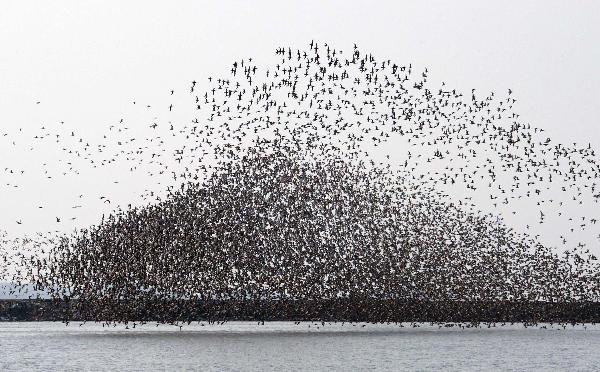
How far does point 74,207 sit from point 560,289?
49.9 m

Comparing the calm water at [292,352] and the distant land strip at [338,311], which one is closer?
the calm water at [292,352]

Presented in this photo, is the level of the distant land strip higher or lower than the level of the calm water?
higher

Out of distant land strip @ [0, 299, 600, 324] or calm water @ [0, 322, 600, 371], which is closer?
calm water @ [0, 322, 600, 371]

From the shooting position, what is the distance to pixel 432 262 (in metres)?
98.8

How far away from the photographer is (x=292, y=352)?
264ft

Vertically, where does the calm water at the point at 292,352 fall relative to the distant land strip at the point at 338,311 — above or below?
below

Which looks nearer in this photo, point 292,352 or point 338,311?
point 292,352

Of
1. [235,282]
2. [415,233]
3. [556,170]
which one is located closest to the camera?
[556,170]

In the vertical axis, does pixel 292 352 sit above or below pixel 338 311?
below

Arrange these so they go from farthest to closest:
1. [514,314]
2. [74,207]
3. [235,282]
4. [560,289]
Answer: [514,314]
[560,289]
[235,282]
[74,207]

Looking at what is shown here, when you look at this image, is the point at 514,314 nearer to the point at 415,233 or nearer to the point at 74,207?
the point at 415,233

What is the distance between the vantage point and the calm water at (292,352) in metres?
69.7

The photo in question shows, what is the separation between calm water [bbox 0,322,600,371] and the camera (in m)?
69.7

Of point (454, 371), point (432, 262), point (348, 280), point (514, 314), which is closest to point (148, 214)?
point (348, 280)
